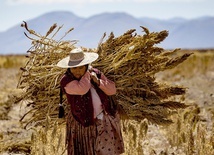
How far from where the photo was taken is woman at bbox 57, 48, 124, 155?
5156 millimetres

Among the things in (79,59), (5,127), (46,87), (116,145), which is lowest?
(5,127)

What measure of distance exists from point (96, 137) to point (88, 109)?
0.30 metres

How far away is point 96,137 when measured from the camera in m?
5.33

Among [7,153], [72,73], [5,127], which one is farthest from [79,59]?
[5,127]

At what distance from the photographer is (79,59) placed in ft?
17.0

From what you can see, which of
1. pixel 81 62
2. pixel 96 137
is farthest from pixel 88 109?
pixel 81 62

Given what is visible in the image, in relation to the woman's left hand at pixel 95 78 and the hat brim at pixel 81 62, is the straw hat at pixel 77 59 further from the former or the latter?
the woman's left hand at pixel 95 78

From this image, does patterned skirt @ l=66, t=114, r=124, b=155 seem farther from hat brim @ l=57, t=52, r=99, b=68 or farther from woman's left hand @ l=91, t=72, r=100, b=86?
hat brim @ l=57, t=52, r=99, b=68

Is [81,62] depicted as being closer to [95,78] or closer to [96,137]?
[95,78]

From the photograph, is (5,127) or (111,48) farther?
(5,127)

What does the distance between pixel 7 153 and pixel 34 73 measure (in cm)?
179

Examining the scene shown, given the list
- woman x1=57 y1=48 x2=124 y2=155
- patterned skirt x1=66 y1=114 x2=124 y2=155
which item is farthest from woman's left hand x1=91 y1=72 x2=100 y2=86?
patterned skirt x1=66 y1=114 x2=124 y2=155

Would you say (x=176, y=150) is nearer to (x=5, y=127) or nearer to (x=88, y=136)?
(x=88, y=136)

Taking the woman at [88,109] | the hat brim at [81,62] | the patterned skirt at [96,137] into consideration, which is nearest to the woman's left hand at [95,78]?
the woman at [88,109]
